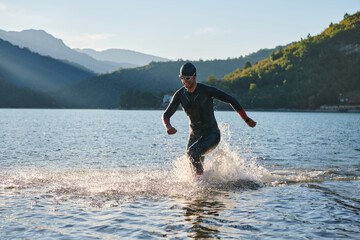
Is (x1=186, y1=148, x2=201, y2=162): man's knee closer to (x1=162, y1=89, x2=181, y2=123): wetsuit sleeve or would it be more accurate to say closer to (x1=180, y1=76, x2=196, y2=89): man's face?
(x1=162, y1=89, x2=181, y2=123): wetsuit sleeve

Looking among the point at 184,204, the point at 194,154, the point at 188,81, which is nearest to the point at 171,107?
the point at 188,81

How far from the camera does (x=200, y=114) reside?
9977 millimetres

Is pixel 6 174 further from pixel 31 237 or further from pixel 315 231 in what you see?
pixel 315 231

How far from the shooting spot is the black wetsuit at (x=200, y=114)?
9.79 meters

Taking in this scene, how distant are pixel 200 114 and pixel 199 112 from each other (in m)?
0.07

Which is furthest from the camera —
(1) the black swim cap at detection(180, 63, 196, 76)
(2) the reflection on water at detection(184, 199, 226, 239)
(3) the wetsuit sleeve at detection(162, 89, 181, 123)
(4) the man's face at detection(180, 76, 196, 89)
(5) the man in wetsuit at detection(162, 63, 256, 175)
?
(3) the wetsuit sleeve at detection(162, 89, 181, 123)

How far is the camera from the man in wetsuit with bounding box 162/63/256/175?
32.0 ft

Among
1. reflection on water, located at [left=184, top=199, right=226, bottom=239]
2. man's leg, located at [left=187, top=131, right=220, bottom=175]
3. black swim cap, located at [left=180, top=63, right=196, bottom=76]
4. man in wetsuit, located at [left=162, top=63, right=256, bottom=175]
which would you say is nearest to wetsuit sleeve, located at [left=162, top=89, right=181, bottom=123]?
man in wetsuit, located at [left=162, top=63, right=256, bottom=175]

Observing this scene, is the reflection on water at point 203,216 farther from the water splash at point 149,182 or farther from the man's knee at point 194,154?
the man's knee at point 194,154

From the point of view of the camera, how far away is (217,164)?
12.1m

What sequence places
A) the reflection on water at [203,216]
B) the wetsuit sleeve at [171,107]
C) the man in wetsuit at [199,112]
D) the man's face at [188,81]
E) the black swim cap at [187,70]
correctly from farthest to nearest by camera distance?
the wetsuit sleeve at [171,107], the man in wetsuit at [199,112], the man's face at [188,81], the black swim cap at [187,70], the reflection on water at [203,216]

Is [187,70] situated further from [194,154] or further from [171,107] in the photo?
[194,154]

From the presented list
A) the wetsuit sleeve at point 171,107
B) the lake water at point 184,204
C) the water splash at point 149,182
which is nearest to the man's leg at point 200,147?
the water splash at point 149,182

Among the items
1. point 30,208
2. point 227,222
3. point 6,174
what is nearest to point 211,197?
point 227,222
